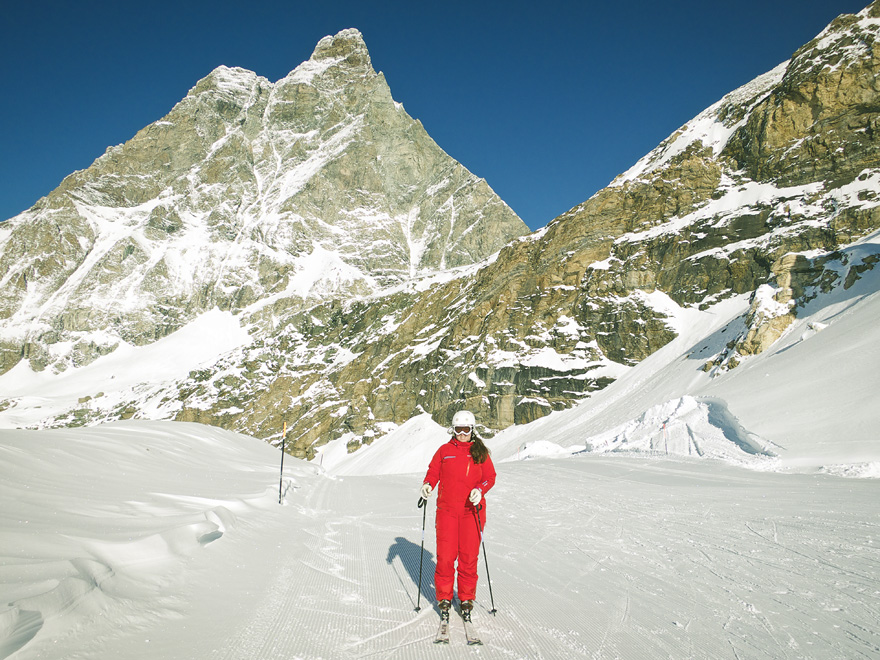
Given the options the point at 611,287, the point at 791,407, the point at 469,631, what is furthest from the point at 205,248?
the point at 469,631

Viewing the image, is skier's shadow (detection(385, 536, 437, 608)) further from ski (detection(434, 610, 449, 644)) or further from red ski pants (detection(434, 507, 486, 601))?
ski (detection(434, 610, 449, 644))

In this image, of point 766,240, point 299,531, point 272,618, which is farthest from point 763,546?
point 766,240

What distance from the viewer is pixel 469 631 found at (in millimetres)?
3633

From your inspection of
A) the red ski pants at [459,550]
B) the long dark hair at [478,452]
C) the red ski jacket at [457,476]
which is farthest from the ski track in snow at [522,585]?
the long dark hair at [478,452]

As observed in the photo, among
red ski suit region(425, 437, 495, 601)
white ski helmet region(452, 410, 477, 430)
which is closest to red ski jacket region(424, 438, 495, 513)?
red ski suit region(425, 437, 495, 601)

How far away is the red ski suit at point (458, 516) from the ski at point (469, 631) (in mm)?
114

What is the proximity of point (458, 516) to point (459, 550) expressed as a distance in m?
0.28

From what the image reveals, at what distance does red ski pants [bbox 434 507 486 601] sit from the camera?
152 inches

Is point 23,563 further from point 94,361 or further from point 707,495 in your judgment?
point 94,361

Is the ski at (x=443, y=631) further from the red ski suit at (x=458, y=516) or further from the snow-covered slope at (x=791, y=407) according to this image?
the snow-covered slope at (x=791, y=407)

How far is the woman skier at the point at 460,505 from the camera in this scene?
3.88 metres

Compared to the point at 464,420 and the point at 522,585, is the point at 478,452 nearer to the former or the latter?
the point at 464,420

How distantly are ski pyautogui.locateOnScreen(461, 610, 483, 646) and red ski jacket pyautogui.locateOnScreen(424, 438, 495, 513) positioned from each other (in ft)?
2.51

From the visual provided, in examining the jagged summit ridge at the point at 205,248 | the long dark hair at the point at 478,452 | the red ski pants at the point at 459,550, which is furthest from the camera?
the jagged summit ridge at the point at 205,248
